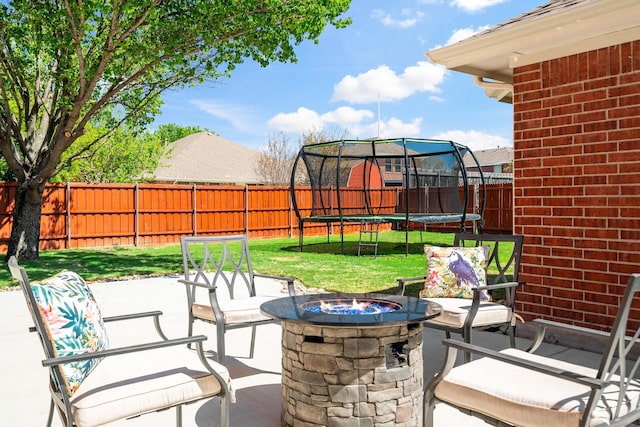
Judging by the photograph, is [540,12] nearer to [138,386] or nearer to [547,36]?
[547,36]

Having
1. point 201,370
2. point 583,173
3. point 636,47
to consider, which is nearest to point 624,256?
point 583,173

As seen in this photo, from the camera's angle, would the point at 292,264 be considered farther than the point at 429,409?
Yes

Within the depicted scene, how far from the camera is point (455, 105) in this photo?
38.3 meters

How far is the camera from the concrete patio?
2920mm

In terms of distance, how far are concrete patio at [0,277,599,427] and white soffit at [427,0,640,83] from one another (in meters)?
2.50

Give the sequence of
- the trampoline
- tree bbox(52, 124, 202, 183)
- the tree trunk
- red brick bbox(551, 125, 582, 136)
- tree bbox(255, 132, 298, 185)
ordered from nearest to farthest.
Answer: red brick bbox(551, 125, 582, 136) < the tree trunk < the trampoline < tree bbox(52, 124, 202, 183) < tree bbox(255, 132, 298, 185)

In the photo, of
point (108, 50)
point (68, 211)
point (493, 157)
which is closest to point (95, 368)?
point (108, 50)

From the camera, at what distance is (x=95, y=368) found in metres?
2.38

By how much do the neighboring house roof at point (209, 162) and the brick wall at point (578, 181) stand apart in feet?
80.3

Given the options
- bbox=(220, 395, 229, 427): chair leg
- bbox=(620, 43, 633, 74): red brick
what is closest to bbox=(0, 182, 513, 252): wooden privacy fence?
bbox=(620, 43, 633, 74): red brick

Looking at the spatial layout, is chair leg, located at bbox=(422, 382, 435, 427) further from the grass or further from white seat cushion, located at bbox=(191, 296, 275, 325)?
the grass

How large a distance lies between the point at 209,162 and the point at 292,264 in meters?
21.7

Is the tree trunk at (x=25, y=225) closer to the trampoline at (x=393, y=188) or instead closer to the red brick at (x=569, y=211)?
the trampoline at (x=393, y=188)

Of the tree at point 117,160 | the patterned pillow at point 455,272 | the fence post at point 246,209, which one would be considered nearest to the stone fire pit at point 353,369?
the patterned pillow at point 455,272
